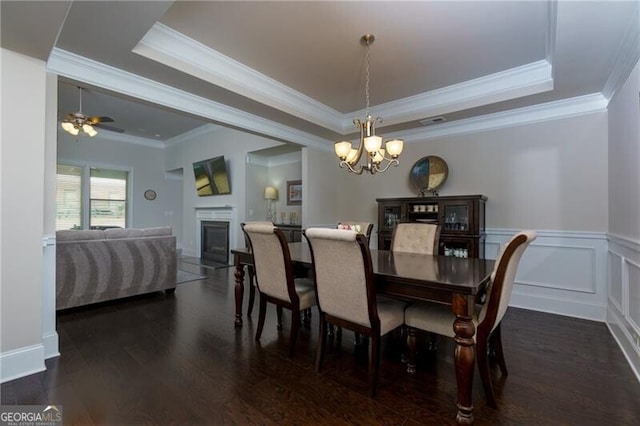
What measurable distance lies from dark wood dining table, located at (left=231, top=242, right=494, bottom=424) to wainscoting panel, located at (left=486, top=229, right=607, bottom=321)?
173 centimetres

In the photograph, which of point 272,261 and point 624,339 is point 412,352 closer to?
point 272,261

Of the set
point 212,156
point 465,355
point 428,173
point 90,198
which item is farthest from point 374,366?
point 90,198

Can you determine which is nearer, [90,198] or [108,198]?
[90,198]

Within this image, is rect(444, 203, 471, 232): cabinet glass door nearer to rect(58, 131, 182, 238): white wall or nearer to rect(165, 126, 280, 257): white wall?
rect(165, 126, 280, 257): white wall

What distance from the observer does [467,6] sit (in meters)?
2.21

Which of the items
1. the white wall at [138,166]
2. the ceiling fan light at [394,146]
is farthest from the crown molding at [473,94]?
the white wall at [138,166]

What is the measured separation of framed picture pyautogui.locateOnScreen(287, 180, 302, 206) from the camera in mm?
6330

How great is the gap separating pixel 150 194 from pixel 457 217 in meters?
7.68

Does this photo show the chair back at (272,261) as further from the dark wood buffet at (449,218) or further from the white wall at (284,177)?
the white wall at (284,177)

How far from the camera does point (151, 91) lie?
285 cm

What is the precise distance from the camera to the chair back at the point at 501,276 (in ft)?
5.23

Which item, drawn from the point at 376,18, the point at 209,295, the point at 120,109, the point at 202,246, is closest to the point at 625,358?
the point at 376,18

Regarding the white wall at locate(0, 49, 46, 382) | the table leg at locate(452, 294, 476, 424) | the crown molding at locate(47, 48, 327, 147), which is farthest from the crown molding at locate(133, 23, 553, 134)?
the table leg at locate(452, 294, 476, 424)

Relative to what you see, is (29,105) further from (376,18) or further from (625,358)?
(625,358)
